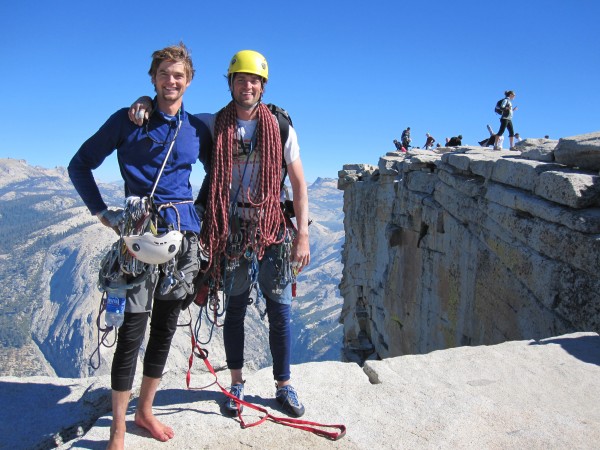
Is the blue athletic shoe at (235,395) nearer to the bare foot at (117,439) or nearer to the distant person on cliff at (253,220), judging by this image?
the distant person on cliff at (253,220)

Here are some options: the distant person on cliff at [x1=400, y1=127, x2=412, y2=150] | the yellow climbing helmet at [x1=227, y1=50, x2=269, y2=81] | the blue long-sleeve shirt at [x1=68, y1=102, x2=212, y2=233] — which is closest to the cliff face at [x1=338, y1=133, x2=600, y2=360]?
the yellow climbing helmet at [x1=227, y1=50, x2=269, y2=81]

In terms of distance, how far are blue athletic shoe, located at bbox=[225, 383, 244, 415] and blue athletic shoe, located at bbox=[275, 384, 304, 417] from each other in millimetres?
349

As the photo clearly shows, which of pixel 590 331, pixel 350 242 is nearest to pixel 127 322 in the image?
pixel 590 331

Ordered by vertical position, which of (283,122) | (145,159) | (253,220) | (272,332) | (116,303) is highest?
(283,122)

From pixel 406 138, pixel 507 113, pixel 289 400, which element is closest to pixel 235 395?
pixel 289 400

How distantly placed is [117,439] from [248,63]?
3322 millimetres

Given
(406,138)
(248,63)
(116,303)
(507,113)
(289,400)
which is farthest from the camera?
(406,138)

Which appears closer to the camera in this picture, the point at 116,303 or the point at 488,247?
the point at 116,303

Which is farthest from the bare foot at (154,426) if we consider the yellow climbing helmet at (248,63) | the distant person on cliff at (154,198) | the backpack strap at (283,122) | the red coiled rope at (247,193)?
the yellow climbing helmet at (248,63)

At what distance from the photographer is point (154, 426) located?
3.94m

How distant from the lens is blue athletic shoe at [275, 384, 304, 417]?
4324mm

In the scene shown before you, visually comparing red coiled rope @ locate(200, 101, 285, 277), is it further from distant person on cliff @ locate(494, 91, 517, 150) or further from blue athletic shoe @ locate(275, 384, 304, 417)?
distant person on cliff @ locate(494, 91, 517, 150)

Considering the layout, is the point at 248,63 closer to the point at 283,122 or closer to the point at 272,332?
the point at 283,122

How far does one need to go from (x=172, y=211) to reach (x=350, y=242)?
23.6 metres
